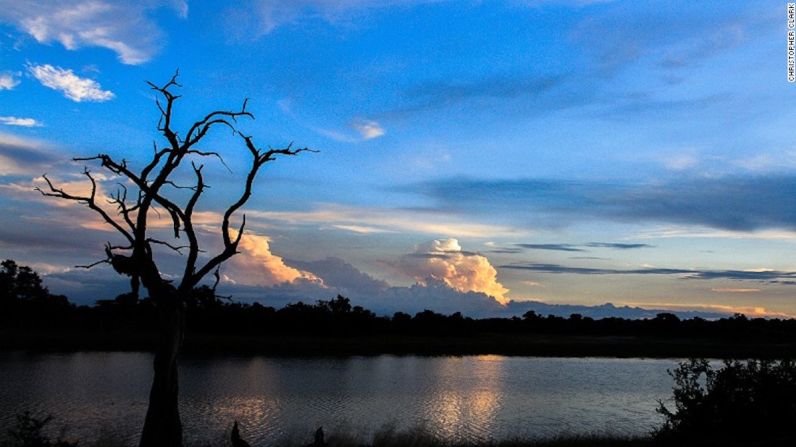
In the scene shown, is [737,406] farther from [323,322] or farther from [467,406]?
[323,322]

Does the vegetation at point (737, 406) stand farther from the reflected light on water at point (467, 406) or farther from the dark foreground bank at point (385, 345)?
the dark foreground bank at point (385, 345)

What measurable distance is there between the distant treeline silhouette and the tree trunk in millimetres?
71668

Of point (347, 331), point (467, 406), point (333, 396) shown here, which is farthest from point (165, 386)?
point (347, 331)

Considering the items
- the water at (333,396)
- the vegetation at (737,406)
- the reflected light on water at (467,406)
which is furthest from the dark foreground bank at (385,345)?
the vegetation at (737,406)

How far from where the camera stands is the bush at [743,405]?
1562cm

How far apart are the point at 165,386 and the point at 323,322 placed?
88.1m

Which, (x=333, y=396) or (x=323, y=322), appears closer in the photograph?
(x=333, y=396)

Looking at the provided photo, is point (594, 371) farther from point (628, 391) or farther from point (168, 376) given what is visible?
point (168, 376)

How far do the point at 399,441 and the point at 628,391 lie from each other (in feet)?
99.3

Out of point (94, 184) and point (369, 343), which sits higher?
point (94, 184)

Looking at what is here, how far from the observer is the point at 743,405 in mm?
16031

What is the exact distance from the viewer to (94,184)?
1534 centimetres

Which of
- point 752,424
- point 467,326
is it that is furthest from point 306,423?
point 467,326

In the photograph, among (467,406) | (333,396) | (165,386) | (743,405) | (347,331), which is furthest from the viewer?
(347,331)
